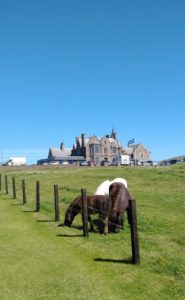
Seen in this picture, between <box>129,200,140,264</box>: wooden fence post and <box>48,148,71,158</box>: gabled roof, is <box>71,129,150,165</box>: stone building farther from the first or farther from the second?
<box>129,200,140,264</box>: wooden fence post

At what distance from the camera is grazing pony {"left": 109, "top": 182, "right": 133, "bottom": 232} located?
16031mm

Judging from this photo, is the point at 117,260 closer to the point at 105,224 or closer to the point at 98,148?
the point at 105,224

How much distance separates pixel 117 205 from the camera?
55.7 feet

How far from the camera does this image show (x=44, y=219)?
1897 cm

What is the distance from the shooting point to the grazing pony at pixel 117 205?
16031 millimetres

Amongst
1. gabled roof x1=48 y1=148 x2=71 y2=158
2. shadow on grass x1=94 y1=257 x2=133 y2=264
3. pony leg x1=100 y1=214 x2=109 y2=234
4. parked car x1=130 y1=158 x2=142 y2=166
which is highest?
gabled roof x1=48 y1=148 x2=71 y2=158

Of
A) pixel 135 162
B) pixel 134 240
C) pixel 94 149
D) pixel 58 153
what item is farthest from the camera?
pixel 58 153

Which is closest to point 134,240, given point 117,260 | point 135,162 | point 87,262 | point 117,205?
point 117,260

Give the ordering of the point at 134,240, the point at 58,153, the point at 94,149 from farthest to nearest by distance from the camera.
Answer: the point at 58,153, the point at 94,149, the point at 134,240

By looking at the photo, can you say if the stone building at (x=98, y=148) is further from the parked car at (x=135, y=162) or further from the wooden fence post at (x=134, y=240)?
the wooden fence post at (x=134, y=240)

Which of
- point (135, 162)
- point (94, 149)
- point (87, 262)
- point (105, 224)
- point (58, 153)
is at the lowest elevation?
point (87, 262)

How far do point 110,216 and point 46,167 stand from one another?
211 ft

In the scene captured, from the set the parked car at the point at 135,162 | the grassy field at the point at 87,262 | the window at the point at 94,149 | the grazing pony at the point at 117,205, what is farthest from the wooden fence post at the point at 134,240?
the window at the point at 94,149

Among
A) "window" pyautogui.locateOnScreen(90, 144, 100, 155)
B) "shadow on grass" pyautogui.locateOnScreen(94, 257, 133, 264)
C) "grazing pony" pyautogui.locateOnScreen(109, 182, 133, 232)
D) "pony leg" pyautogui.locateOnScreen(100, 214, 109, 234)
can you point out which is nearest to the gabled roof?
"window" pyautogui.locateOnScreen(90, 144, 100, 155)
